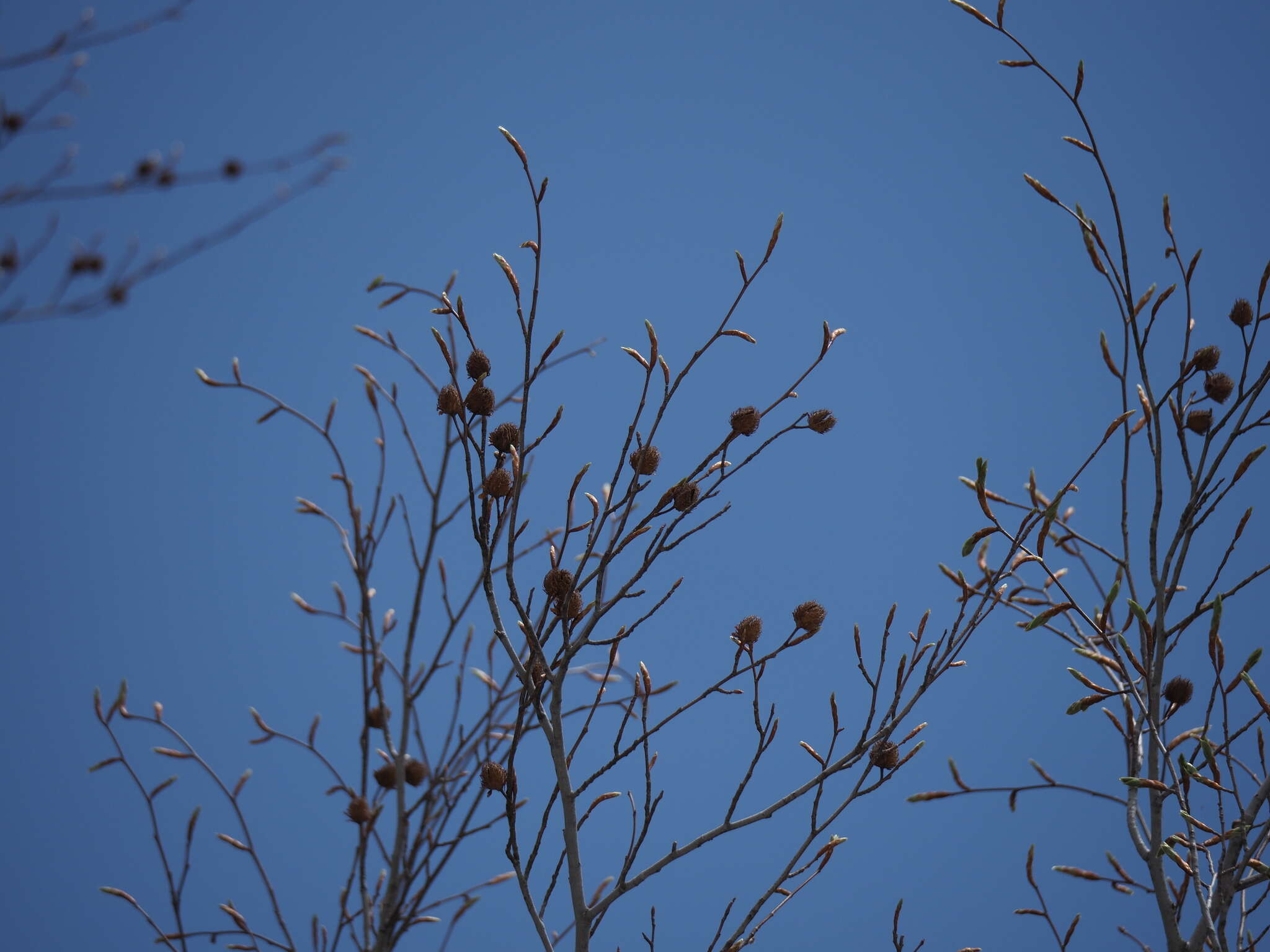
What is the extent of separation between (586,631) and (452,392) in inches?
10.5

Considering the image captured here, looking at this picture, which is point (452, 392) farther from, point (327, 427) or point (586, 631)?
point (327, 427)

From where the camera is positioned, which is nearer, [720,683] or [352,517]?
[720,683]

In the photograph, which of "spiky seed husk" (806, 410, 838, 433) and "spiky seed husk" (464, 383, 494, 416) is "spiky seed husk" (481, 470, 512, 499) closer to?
"spiky seed husk" (464, 383, 494, 416)

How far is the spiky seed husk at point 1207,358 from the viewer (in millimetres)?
1001

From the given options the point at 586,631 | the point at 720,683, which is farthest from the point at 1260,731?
the point at 586,631

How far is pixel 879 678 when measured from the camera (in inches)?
34.6

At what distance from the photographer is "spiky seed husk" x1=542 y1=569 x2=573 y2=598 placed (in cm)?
84

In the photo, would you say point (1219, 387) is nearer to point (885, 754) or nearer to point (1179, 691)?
point (1179, 691)

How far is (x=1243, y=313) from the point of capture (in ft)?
3.28

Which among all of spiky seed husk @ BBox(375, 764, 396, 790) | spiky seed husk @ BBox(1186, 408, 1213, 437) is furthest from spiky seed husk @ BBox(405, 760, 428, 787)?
spiky seed husk @ BBox(1186, 408, 1213, 437)

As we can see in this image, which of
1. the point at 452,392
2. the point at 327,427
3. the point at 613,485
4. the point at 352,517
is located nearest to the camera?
the point at 613,485

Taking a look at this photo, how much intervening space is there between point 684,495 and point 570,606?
141 millimetres

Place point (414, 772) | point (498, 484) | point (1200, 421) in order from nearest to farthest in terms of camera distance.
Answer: point (498, 484)
point (1200, 421)
point (414, 772)

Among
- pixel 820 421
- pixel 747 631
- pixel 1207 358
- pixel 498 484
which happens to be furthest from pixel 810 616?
pixel 1207 358
